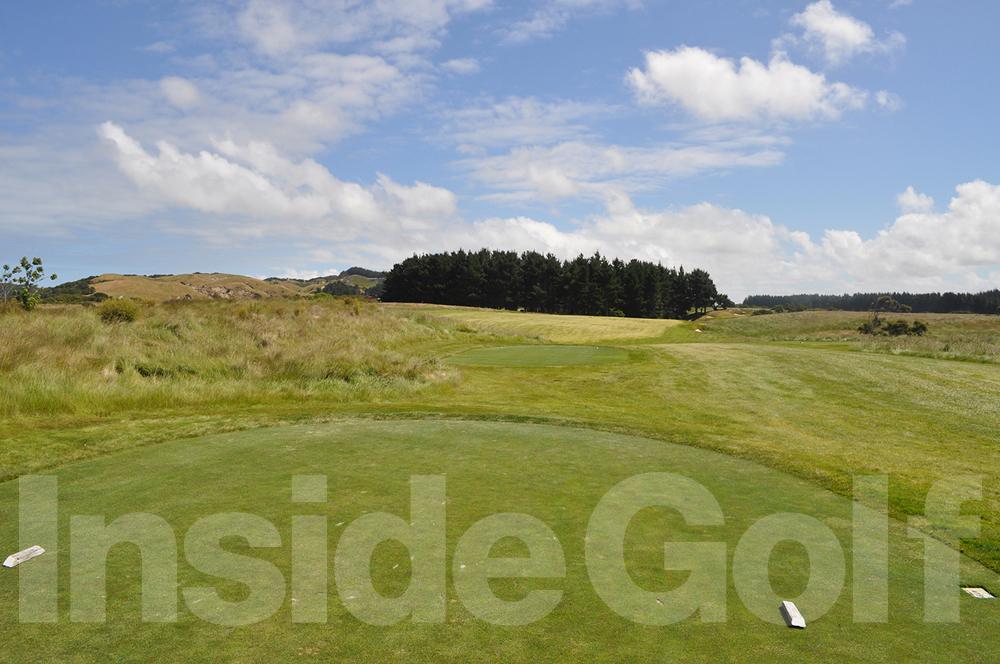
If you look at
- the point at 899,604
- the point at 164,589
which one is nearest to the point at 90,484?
the point at 164,589

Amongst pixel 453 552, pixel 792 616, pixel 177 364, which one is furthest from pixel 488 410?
pixel 792 616

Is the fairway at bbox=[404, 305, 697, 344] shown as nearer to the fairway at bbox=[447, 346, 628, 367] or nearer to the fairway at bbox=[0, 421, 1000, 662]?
A: the fairway at bbox=[447, 346, 628, 367]

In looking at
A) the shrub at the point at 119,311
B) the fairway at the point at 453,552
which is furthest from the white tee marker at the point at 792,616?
the shrub at the point at 119,311

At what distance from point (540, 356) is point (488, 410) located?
12.9 m

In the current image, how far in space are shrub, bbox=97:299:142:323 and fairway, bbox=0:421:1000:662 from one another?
49.1 ft

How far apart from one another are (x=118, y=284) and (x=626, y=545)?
120 meters

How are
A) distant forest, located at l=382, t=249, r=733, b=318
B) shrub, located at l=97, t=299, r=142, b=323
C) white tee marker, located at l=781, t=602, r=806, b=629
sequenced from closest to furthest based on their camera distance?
white tee marker, located at l=781, t=602, r=806, b=629, shrub, located at l=97, t=299, r=142, b=323, distant forest, located at l=382, t=249, r=733, b=318

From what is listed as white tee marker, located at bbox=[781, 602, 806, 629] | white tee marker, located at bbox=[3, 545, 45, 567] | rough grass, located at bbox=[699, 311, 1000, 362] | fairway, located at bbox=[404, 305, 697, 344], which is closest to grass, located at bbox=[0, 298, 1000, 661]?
white tee marker, located at bbox=[781, 602, 806, 629]

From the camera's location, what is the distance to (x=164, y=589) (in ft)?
10.7

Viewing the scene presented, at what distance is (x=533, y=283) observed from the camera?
9225 cm

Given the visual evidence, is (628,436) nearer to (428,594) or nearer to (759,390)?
(428,594)

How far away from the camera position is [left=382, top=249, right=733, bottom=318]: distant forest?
8446 centimetres

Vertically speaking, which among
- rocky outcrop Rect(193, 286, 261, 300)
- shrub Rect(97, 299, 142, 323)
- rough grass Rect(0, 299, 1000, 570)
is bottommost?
rough grass Rect(0, 299, 1000, 570)

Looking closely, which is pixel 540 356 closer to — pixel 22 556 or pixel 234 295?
pixel 22 556
